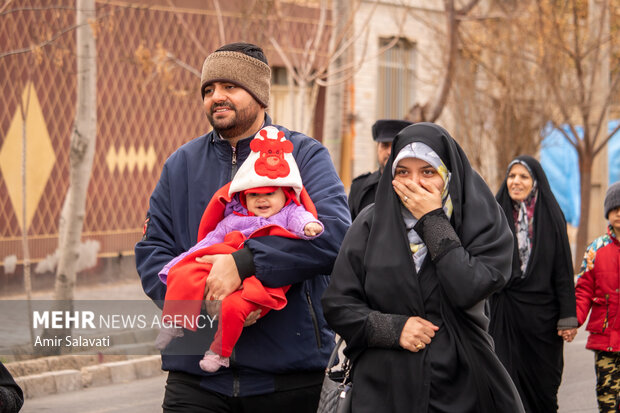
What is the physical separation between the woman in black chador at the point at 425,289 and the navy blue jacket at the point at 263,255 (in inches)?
4.2

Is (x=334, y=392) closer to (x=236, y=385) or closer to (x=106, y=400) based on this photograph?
(x=236, y=385)

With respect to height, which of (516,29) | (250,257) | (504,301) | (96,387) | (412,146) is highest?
(516,29)

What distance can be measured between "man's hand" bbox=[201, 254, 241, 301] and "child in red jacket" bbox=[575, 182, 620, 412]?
12.8 feet

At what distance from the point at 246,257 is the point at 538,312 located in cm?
389

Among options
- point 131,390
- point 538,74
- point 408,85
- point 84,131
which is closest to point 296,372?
point 131,390

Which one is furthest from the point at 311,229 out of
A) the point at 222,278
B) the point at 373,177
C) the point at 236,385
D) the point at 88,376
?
the point at 88,376

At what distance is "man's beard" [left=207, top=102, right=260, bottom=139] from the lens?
374cm

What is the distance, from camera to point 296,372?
3.64 m

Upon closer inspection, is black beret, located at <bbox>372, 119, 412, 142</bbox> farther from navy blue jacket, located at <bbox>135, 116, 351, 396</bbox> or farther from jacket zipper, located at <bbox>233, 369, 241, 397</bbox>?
jacket zipper, located at <bbox>233, 369, 241, 397</bbox>

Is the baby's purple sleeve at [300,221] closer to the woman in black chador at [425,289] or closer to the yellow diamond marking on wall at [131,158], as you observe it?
the woman in black chador at [425,289]

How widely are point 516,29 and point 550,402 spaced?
1168 centimetres

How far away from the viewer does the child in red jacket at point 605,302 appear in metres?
6.56

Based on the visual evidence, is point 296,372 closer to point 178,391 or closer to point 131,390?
point 178,391

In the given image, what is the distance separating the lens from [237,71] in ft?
12.4
